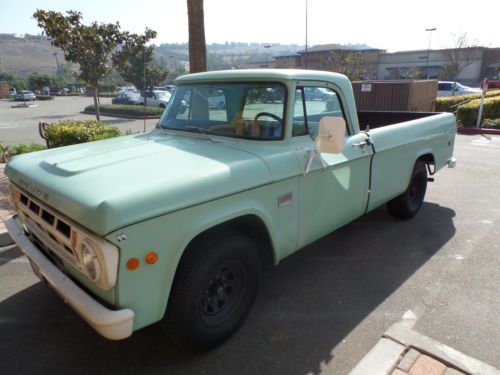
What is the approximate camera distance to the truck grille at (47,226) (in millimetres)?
2168

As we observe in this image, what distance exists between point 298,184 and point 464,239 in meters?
2.67

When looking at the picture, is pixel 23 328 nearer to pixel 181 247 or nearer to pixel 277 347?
pixel 181 247

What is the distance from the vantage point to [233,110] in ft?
10.4

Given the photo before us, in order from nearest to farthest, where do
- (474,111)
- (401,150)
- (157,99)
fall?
(401,150) → (474,111) → (157,99)

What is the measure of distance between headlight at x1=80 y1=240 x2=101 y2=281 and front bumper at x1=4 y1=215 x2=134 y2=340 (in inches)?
6.8

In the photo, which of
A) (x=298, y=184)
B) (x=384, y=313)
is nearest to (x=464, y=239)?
(x=384, y=313)

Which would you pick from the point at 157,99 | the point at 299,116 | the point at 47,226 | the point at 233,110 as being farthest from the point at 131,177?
the point at 157,99

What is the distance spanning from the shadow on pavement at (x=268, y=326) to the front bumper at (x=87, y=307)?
1.98 feet

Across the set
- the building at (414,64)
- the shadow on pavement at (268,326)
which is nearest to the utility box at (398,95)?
the shadow on pavement at (268,326)

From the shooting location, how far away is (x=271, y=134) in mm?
2934

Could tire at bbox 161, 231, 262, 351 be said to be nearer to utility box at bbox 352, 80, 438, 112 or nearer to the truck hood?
the truck hood

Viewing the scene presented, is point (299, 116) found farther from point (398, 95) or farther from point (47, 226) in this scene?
point (398, 95)

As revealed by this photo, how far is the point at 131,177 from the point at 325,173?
1585 millimetres

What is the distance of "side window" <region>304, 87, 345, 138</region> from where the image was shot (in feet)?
10.4
